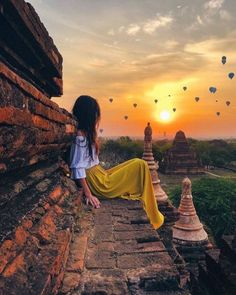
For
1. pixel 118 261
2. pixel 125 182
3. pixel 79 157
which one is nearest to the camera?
pixel 118 261

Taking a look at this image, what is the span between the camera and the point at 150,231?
2906 mm

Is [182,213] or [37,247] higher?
[37,247]

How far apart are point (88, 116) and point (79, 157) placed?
1.72 ft

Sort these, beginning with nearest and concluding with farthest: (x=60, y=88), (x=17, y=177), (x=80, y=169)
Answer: (x=17, y=177)
(x=60, y=88)
(x=80, y=169)

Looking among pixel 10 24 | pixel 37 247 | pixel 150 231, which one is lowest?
pixel 150 231

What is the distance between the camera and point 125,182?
434 cm

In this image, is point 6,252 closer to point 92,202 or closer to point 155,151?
point 92,202

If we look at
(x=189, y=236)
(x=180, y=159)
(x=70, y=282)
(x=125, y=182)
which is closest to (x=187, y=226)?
(x=189, y=236)

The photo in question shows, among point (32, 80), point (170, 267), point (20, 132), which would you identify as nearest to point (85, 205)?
point (32, 80)

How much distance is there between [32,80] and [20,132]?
128cm

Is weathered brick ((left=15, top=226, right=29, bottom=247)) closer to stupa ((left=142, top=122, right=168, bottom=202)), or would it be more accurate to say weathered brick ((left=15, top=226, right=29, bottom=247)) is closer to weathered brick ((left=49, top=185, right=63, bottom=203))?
weathered brick ((left=49, top=185, right=63, bottom=203))

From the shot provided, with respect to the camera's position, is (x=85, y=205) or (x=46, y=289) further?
(x=85, y=205)

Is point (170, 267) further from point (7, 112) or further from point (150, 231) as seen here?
point (7, 112)

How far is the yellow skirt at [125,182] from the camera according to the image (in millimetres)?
4277
